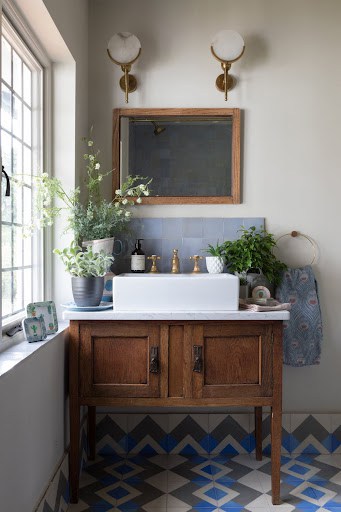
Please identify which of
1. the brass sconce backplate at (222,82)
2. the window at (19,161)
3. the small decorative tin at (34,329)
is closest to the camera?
the small decorative tin at (34,329)

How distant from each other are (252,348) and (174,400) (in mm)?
452

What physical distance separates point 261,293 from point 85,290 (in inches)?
39.2

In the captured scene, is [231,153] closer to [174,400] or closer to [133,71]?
[133,71]

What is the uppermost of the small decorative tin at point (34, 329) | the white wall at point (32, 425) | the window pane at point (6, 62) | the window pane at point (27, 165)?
the window pane at point (6, 62)

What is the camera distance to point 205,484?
2.71 meters

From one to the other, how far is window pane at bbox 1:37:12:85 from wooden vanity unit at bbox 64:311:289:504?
1148mm

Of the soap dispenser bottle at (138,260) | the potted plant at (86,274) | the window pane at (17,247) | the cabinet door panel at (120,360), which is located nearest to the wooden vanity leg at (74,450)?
the cabinet door panel at (120,360)

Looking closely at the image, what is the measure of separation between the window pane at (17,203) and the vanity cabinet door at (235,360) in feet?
3.26

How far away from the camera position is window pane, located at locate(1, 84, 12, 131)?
2.21 metres

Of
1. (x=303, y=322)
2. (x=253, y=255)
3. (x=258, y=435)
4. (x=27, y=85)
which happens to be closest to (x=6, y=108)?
(x=27, y=85)

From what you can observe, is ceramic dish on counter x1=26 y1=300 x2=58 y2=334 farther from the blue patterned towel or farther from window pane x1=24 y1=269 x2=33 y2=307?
the blue patterned towel

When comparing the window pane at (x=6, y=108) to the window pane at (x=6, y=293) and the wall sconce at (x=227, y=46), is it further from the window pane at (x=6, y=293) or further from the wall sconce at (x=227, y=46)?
the wall sconce at (x=227, y=46)

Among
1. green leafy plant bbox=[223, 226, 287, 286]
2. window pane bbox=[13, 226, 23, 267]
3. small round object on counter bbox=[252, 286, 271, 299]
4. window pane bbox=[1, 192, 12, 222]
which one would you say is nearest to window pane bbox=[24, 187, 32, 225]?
window pane bbox=[13, 226, 23, 267]

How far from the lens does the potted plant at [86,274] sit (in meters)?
2.49
